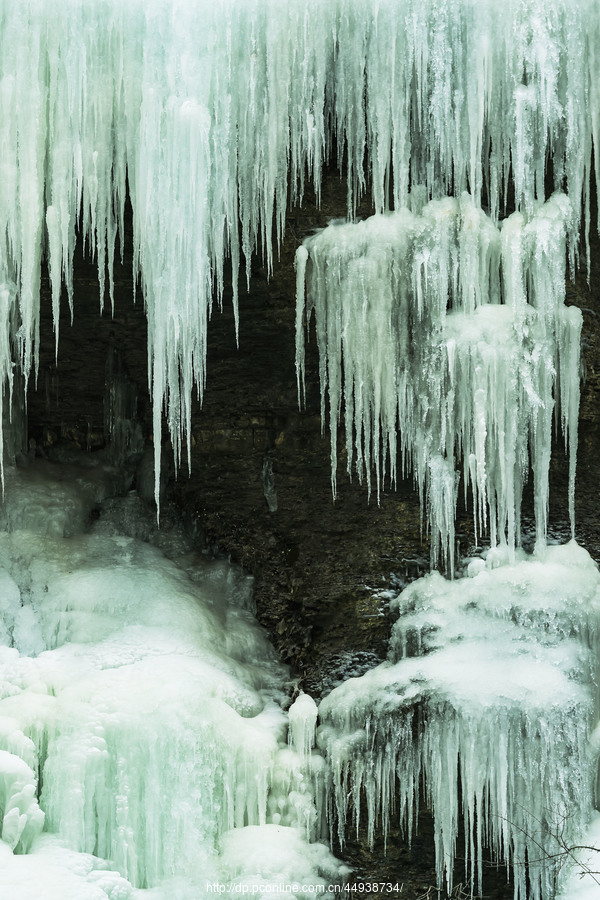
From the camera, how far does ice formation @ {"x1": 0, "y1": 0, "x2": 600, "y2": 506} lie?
255 inches

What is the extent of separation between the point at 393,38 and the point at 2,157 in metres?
2.17

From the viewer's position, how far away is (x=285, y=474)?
817cm

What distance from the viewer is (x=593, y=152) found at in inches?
269

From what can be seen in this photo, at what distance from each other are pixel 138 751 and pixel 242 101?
11.4 ft

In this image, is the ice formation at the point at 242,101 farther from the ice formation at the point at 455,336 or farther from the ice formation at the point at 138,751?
the ice formation at the point at 138,751

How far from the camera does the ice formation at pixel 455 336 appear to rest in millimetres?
6707

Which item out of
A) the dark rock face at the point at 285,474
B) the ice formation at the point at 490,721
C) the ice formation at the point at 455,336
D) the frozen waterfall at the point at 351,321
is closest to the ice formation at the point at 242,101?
the frozen waterfall at the point at 351,321

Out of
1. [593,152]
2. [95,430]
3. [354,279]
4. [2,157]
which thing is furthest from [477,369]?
[95,430]

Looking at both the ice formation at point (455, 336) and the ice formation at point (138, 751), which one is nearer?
the ice formation at point (138, 751)

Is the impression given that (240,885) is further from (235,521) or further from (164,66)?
→ (164,66)

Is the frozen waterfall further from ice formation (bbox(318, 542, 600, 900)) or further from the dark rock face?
the dark rock face

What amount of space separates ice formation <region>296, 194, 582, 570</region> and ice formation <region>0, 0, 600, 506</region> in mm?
294

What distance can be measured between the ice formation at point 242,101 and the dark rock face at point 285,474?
1.76 ft

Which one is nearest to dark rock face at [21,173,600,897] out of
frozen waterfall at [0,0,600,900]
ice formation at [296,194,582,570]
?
ice formation at [296,194,582,570]
